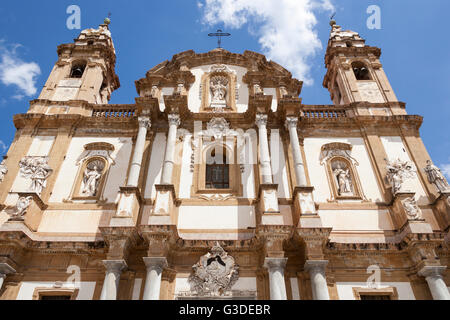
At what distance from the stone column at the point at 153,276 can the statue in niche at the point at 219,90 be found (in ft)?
27.7

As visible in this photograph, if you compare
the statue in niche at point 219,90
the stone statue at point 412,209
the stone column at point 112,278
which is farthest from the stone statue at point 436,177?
the stone column at point 112,278

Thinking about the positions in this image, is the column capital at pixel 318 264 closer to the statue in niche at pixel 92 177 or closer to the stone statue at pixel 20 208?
the statue in niche at pixel 92 177

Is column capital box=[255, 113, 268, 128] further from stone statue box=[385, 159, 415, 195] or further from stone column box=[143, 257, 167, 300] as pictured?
stone column box=[143, 257, 167, 300]

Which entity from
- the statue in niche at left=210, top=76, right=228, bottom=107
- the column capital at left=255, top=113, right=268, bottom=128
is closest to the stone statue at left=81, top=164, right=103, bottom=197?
the statue in niche at left=210, top=76, right=228, bottom=107

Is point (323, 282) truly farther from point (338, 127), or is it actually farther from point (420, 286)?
point (338, 127)

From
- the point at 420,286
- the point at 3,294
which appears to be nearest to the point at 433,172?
the point at 420,286

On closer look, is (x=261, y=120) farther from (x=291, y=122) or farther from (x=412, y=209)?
(x=412, y=209)

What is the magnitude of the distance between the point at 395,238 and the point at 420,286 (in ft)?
5.44

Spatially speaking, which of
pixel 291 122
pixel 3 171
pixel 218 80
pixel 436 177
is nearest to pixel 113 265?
pixel 3 171

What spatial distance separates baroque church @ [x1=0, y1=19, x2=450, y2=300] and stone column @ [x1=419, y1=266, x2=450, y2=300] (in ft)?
0.14

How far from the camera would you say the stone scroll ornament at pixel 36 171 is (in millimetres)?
12836

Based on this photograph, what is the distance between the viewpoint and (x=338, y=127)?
51.1 feet

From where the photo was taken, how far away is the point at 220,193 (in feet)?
43.5

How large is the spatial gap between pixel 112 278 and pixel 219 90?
401 inches
